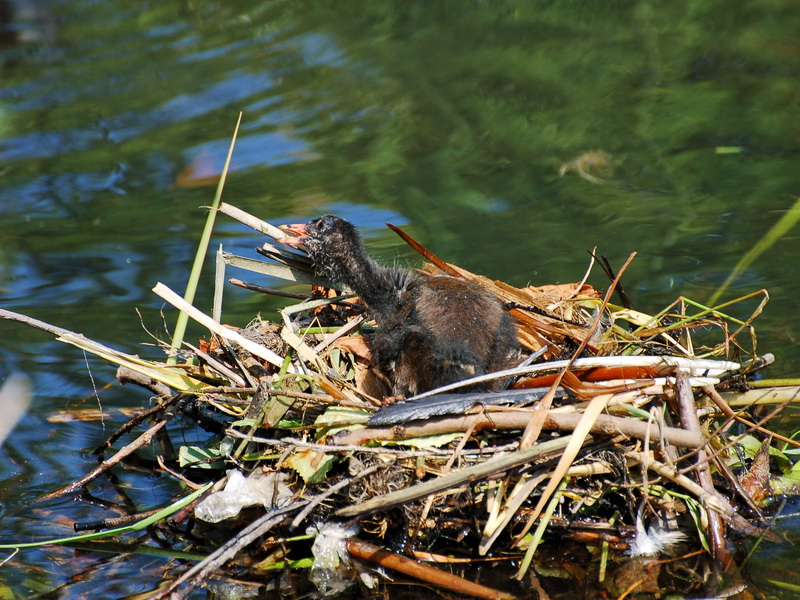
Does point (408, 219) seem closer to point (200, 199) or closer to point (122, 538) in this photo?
point (200, 199)

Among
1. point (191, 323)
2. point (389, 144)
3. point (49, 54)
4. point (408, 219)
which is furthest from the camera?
point (49, 54)

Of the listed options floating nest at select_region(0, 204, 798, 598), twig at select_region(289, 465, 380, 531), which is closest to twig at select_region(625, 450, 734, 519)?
floating nest at select_region(0, 204, 798, 598)

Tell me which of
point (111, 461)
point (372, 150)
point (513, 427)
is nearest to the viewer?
point (513, 427)

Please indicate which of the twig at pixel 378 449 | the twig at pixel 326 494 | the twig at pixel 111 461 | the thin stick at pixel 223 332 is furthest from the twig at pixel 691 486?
the twig at pixel 111 461

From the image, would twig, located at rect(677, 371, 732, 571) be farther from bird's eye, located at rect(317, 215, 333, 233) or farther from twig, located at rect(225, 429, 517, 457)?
bird's eye, located at rect(317, 215, 333, 233)

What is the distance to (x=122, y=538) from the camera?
373 centimetres

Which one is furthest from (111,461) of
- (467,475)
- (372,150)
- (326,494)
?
(372,150)

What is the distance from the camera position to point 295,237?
14.0ft

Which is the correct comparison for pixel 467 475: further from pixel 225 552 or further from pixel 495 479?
pixel 225 552

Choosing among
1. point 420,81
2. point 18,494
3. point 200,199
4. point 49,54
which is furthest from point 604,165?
point 49,54

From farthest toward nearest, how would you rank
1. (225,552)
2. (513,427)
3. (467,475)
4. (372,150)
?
(372,150) < (513,427) < (225,552) < (467,475)

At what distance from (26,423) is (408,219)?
3.32 meters

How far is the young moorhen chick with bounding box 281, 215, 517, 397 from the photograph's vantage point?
369cm

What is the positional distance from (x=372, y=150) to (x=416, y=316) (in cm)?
488
